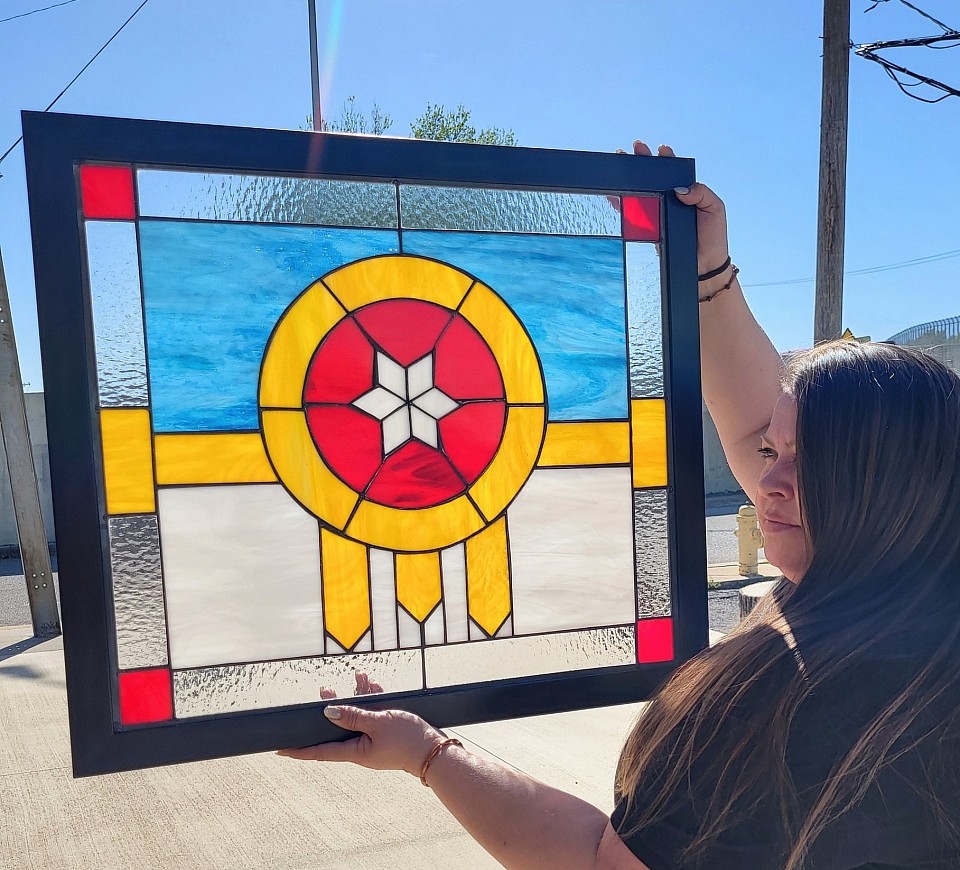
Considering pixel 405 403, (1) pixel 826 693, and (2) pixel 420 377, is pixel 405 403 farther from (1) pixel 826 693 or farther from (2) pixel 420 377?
(1) pixel 826 693

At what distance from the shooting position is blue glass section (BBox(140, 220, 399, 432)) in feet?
4.23

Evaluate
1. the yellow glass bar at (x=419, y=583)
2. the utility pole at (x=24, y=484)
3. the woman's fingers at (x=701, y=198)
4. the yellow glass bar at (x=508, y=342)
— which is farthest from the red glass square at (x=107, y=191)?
the utility pole at (x=24, y=484)

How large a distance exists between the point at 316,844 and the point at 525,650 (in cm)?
174

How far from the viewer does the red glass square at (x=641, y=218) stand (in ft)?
5.10

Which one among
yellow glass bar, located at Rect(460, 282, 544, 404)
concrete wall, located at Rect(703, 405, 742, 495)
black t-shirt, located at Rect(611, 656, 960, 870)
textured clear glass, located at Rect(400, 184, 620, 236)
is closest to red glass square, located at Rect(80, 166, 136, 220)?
textured clear glass, located at Rect(400, 184, 620, 236)

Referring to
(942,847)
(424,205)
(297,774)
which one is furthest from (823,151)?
(942,847)

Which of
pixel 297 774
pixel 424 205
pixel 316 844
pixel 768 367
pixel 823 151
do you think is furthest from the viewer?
pixel 823 151

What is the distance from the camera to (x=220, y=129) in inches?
51.8

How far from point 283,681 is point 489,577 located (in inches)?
13.8

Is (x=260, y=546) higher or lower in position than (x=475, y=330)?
lower

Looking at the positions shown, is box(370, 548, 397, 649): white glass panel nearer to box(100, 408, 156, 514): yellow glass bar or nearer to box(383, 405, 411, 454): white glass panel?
box(383, 405, 411, 454): white glass panel

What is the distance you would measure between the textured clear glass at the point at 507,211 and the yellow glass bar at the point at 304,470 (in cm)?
36

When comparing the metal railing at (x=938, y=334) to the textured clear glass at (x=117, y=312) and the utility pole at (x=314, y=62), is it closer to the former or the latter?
the utility pole at (x=314, y=62)

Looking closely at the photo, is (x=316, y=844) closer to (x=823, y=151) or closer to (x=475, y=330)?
(x=475, y=330)
